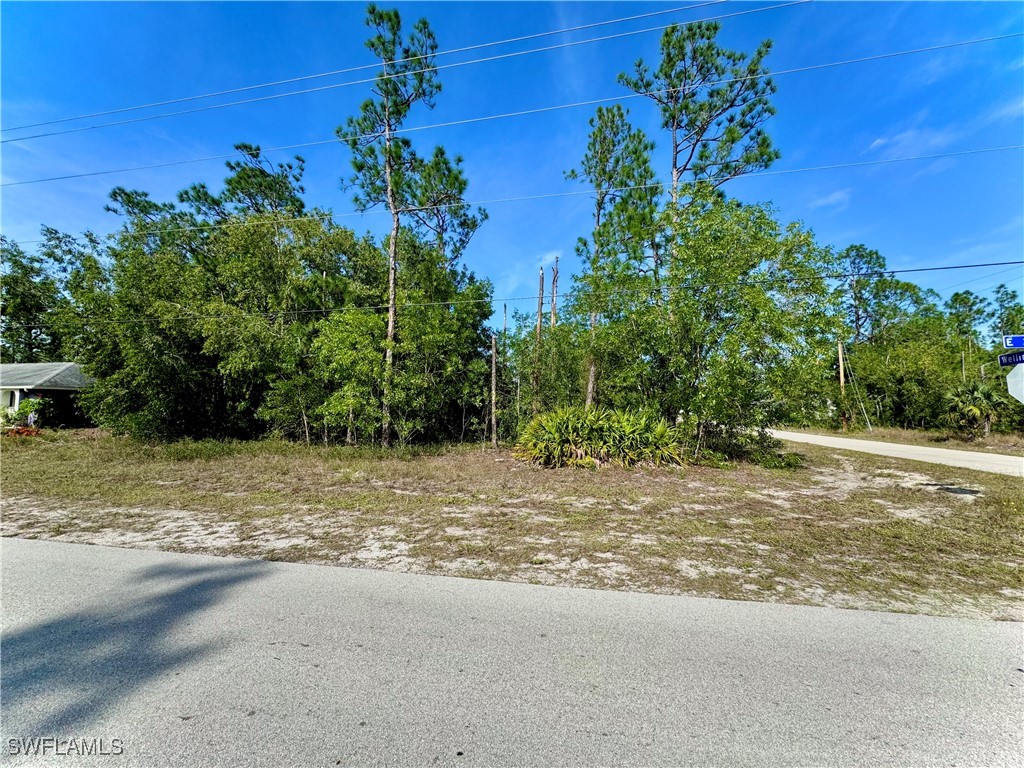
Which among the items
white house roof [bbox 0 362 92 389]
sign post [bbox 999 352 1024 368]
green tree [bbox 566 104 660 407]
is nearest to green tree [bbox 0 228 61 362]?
white house roof [bbox 0 362 92 389]

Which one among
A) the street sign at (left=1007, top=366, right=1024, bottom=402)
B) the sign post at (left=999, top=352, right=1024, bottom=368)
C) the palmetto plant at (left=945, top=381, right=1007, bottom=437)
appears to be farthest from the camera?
the palmetto plant at (left=945, top=381, right=1007, bottom=437)

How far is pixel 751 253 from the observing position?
11094 millimetres

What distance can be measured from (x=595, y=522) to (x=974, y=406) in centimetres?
2074

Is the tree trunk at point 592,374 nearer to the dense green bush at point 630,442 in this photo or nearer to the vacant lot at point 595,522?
the dense green bush at point 630,442

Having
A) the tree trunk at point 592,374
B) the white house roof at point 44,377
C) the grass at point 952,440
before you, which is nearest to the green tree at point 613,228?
the tree trunk at point 592,374

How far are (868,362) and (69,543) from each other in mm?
36903

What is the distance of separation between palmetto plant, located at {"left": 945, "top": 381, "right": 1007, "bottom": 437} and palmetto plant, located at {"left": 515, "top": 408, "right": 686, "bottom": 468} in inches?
584

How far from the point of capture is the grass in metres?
15.9

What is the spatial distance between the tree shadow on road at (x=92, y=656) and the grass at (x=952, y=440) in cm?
2154

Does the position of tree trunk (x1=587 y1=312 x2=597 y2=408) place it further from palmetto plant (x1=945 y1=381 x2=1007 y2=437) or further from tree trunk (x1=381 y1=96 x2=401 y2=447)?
palmetto plant (x1=945 y1=381 x2=1007 y2=437)

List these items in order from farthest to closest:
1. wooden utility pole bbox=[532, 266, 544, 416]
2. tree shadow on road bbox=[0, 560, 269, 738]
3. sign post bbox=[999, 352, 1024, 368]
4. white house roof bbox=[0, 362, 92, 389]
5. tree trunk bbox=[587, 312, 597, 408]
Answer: white house roof bbox=[0, 362, 92, 389], wooden utility pole bbox=[532, 266, 544, 416], tree trunk bbox=[587, 312, 597, 408], sign post bbox=[999, 352, 1024, 368], tree shadow on road bbox=[0, 560, 269, 738]

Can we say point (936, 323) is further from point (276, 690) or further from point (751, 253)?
point (276, 690)

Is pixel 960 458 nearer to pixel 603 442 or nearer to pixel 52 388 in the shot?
pixel 603 442

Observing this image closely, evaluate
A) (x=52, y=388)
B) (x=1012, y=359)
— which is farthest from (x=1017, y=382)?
(x=52, y=388)
